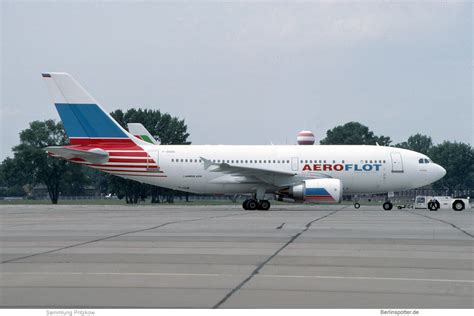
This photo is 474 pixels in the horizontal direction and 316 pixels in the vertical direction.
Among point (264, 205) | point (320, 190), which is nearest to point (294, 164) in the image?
point (264, 205)

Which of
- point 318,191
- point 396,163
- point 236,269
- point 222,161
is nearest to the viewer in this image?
point 236,269

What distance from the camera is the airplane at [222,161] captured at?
1540 inches

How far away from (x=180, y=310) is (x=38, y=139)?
8562 centimetres

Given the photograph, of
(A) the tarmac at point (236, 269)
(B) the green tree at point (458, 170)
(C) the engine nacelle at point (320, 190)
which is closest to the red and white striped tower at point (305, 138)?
(C) the engine nacelle at point (320, 190)

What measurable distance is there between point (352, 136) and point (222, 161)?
85720mm

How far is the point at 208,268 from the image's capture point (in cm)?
1182

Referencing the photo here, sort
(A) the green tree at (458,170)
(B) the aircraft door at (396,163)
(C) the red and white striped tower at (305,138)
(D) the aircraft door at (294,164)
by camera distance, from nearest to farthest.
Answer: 1. (D) the aircraft door at (294,164)
2. (B) the aircraft door at (396,163)
3. (C) the red and white striped tower at (305,138)
4. (A) the green tree at (458,170)

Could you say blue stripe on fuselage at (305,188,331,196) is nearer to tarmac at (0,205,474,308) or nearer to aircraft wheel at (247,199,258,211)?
aircraft wheel at (247,199,258,211)

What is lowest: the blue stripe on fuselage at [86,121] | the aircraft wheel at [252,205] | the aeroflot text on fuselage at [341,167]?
the aircraft wheel at [252,205]

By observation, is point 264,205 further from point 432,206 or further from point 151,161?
point 432,206

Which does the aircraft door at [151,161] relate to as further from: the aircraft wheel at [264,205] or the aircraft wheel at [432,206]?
the aircraft wheel at [432,206]

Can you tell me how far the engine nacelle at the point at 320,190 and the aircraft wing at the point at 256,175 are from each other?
1597mm

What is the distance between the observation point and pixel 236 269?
11648mm

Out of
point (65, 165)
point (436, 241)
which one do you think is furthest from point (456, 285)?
point (65, 165)
